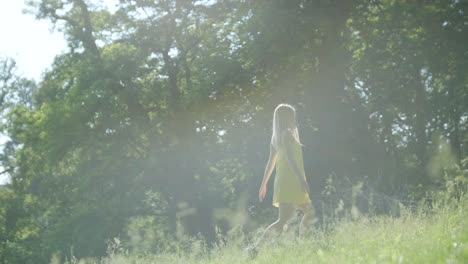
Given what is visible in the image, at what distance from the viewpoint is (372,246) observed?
6.38 metres

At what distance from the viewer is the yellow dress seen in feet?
29.3

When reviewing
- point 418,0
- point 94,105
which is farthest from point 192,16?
point 418,0

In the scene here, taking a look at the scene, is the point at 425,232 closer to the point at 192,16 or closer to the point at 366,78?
the point at 366,78

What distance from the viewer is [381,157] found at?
29.1 metres

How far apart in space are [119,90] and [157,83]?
6.80 feet

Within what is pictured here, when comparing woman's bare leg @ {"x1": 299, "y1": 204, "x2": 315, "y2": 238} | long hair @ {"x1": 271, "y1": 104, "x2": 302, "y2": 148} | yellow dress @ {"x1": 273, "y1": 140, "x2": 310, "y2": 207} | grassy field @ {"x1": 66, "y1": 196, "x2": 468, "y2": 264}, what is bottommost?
grassy field @ {"x1": 66, "y1": 196, "x2": 468, "y2": 264}

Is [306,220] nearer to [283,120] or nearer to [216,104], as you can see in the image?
[283,120]

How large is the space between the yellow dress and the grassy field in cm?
88

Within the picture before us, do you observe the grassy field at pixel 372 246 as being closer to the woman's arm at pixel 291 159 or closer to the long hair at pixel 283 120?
the woman's arm at pixel 291 159

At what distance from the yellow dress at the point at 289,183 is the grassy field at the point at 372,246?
0.88 metres

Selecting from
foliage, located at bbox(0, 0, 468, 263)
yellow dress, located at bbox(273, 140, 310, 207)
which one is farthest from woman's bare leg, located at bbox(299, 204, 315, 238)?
foliage, located at bbox(0, 0, 468, 263)

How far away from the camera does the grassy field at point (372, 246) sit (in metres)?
5.52

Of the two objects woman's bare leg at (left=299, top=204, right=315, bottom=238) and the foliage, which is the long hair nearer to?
woman's bare leg at (left=299, top=204, right=315, bottom=238)

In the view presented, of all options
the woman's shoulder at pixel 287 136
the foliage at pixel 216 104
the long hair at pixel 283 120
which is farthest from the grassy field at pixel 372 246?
the foliage at pixel 216 104
